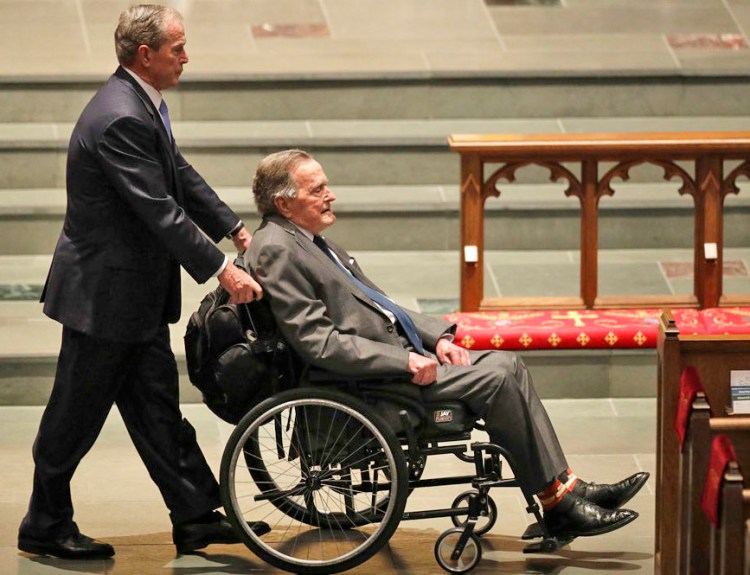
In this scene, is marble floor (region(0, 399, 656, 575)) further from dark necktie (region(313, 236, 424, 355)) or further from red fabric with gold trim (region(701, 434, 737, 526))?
red fabric with gold trim (region(701, 434, 737, 526))

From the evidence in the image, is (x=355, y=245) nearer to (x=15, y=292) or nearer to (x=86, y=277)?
(x=15, y=292)

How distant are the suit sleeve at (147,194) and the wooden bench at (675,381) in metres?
1.19

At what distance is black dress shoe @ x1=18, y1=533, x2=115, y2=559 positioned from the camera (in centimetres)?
429

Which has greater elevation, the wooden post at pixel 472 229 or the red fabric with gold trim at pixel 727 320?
the wooden post at pixel 472 229

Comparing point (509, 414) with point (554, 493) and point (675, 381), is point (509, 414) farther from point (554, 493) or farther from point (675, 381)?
point (675, 381)

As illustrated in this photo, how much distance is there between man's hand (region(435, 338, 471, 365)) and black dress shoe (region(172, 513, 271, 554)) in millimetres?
706

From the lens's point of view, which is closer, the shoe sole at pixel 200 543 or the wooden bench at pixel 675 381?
→ the wooden bench at pixel 675 381

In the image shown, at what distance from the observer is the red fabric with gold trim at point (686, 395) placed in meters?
3.43

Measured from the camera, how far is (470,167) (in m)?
5.84

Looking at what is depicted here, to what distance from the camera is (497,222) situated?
7004 mm

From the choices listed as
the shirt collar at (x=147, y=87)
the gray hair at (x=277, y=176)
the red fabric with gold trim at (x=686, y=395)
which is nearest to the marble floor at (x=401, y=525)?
the red fabric with gold trim at (x=686, y=395)

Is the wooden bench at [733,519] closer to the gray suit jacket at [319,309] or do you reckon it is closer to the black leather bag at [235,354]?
the gray suit jacket at [319,309]

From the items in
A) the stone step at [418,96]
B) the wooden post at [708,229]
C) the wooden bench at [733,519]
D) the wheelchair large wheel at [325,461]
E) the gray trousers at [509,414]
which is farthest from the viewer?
the stone step at [418,96]

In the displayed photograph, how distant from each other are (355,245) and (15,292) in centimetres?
156
